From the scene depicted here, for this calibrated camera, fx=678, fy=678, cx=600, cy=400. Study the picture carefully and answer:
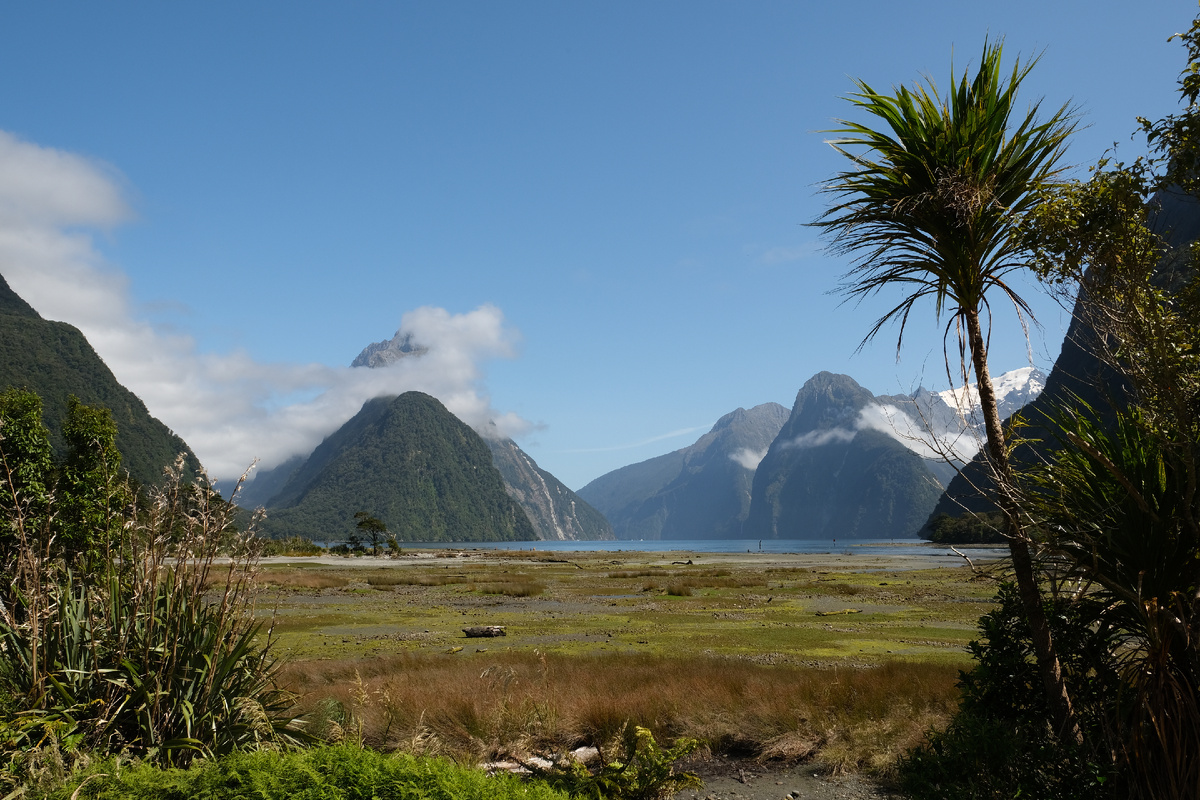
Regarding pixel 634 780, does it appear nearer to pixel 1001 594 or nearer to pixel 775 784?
pixel 775 784

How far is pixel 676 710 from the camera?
378 inches

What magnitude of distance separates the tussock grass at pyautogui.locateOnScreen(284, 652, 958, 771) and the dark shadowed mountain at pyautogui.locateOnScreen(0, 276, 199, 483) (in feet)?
513

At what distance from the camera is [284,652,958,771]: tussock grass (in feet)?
28.6

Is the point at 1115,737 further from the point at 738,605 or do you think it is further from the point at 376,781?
the point at 738,605

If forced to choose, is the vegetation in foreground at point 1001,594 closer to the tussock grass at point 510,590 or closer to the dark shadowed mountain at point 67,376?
the tussock grass at point 510,590

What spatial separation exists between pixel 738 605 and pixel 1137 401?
2755cm

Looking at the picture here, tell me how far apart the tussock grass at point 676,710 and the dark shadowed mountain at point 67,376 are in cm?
15647

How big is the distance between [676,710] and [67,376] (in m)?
200

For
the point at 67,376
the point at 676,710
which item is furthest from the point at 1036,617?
the point at 67,376

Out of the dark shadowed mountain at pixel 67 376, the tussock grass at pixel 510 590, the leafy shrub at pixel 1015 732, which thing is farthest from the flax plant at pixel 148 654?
the dark shadowed mountain at pixel 67 376

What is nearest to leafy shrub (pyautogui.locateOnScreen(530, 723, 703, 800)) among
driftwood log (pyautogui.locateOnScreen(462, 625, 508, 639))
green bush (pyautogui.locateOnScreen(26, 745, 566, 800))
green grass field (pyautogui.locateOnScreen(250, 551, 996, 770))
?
green grass field (pyautogui.locateOnScreen(250, 551, 996, 770))

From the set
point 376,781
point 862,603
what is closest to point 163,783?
point 376,781

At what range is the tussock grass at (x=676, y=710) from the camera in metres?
8.73

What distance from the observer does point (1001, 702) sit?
6.36 metres
